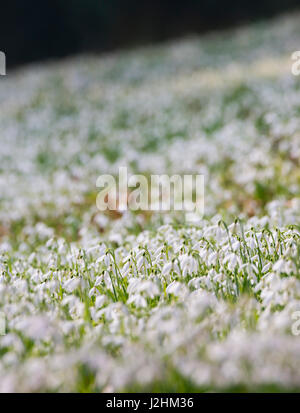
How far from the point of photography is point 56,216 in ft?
21.9

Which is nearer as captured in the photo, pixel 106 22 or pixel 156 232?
pixel 156 232

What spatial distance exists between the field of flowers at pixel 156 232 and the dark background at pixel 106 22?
814cm

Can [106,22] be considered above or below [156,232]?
above

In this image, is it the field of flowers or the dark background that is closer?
the field of flowers

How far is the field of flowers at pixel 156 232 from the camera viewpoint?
88.7 inches

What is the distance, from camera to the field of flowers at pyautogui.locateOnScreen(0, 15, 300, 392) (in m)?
2.25

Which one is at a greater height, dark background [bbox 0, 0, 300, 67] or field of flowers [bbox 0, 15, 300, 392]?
dark background [bbox 0, 0, 300, 67]

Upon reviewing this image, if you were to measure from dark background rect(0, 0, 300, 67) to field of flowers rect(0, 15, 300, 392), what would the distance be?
814cm

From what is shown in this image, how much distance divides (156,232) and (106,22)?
71.5ft

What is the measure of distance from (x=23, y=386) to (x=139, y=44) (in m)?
23.8

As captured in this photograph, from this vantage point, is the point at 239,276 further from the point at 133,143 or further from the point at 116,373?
the point at 133,143

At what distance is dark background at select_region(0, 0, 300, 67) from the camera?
80.4 ft

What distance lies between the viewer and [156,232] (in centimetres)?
451

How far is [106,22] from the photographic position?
80.6 feet
